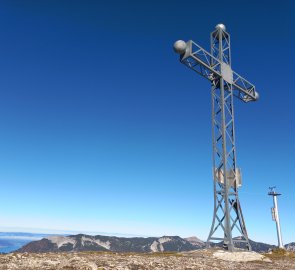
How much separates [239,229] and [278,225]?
53667 mm

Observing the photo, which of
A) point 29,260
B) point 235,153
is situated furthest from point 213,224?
point 29,260

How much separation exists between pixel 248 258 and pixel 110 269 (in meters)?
18.6

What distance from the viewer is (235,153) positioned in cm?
3788

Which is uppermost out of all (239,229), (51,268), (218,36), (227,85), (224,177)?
(218,36)

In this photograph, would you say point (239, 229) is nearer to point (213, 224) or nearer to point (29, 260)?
point (213, 224)

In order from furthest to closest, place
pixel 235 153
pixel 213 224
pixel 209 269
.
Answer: pixel 235 153, pixel 213 224, pixel 209 269

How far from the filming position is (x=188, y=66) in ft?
125

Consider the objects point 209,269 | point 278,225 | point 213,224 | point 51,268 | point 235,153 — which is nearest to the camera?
point 51,268

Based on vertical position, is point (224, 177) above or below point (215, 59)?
below

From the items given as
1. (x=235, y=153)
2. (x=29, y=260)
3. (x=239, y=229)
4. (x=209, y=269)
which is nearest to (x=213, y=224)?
(x=239, y=229)

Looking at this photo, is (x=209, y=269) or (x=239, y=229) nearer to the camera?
(x=209, y=269)

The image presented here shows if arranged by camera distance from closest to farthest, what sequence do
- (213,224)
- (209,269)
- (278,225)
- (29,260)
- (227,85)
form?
(29,260), (209,269), (213,224), (227,85), (278,225)

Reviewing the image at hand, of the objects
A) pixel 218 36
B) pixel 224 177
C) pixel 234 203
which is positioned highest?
pixel 218 36

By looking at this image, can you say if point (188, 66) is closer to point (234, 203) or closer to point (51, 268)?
point (234, 203)
